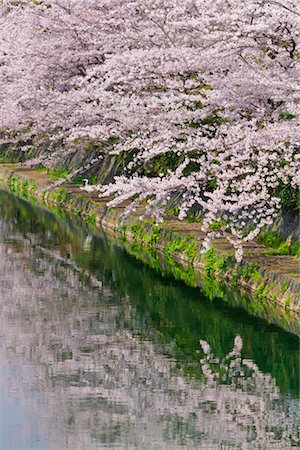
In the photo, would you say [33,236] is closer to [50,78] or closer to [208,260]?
[50,78]

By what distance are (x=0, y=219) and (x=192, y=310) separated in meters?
11.0

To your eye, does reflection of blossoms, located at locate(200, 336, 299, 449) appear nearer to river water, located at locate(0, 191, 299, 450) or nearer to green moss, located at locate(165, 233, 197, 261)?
river water, located at locate(0, 191, 299, 450)

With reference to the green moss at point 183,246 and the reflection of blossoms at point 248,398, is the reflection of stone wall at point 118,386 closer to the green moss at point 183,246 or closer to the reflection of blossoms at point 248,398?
the reflection of blossoms at point 248,398

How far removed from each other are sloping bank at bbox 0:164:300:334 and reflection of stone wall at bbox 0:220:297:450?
1.31m

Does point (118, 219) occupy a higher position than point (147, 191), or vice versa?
point (147, 191)

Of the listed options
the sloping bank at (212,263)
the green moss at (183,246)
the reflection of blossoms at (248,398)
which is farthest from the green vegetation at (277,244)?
the reflection of blossoms at (248,398)

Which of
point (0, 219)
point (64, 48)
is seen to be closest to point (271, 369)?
point (64, 48)

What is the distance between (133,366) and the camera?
11.6 metres

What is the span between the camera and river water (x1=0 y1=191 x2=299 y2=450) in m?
9.29

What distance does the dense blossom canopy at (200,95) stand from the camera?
14.6 metres

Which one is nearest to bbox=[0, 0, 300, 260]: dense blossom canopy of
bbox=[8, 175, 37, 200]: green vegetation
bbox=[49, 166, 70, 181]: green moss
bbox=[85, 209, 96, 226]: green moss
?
bbox=[85, 209, 96, 226]: green moss

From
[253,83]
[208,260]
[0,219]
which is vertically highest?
[253,83]

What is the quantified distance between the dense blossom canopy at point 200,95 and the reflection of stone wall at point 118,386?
209 centimetres

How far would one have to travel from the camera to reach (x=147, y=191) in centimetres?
1557
